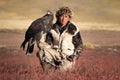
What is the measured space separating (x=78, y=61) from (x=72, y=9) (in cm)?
61

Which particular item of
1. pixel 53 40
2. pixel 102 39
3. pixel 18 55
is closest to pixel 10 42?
pixel 18 55

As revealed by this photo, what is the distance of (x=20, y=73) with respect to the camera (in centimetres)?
496

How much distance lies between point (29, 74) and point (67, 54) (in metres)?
0.49

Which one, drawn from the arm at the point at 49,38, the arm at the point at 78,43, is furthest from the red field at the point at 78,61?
the arm at the point at 49,38

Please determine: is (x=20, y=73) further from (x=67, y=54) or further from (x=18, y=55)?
(x=67, y=54)

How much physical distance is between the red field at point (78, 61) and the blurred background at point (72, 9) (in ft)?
0.32

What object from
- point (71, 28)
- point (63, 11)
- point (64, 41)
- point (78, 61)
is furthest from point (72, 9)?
point (78, 61)

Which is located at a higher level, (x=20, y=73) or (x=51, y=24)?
(x=51, y=24)

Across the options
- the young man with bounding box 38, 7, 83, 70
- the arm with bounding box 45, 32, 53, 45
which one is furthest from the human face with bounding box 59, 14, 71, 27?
the arm with bounding box 45, 32, 53, 45

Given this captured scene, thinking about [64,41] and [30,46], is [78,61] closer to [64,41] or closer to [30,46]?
[64,41]

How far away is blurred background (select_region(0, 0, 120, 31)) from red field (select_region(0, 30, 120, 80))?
0.10 m

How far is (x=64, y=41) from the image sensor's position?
16.4 ft

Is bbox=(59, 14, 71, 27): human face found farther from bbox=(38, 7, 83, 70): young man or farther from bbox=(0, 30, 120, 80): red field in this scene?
bbox=(0, 30, 120, 80): red field

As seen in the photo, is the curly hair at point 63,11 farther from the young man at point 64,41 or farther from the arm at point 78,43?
the arm at point 78,43
